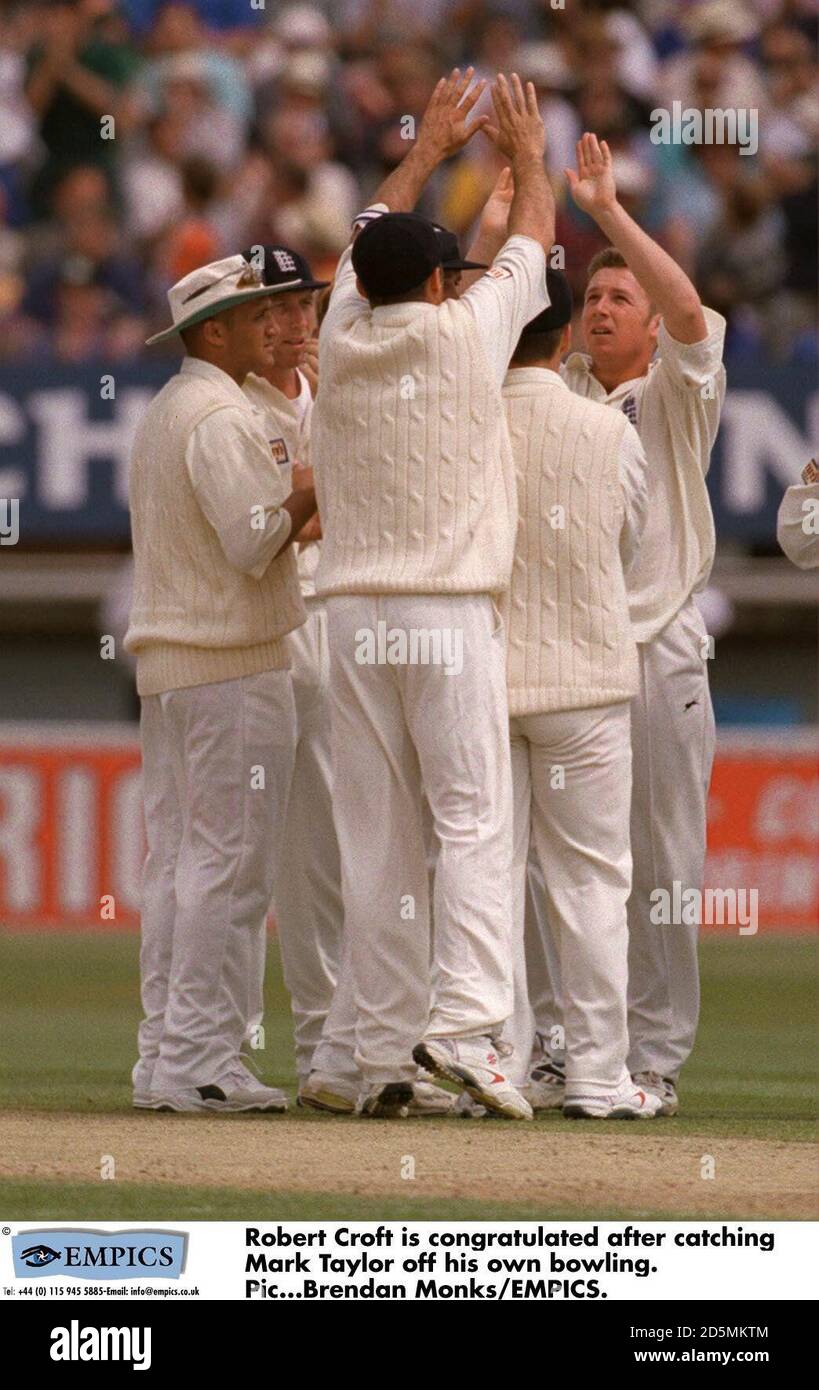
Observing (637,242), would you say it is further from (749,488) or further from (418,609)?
(749,488)

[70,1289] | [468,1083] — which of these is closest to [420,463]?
[468,1083]

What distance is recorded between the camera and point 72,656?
Answer: 48.1 ft

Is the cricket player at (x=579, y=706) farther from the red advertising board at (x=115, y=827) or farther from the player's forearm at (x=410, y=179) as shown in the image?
the red advertising board at (x=115, y=827)

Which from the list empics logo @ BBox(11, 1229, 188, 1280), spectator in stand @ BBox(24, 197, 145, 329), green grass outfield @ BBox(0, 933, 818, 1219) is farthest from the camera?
spectator in stand @ BBox(24, 197, 145, 329)

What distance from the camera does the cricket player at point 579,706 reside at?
20.4 ft

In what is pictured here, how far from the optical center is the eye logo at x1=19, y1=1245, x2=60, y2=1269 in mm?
4547

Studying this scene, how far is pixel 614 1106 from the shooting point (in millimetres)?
6238

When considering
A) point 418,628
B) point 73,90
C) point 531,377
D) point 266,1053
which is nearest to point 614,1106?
point 418,628

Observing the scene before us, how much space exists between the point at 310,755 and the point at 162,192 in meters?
9.64

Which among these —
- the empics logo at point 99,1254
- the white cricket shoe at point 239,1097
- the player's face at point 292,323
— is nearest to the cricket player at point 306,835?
the player's face at point 292,323

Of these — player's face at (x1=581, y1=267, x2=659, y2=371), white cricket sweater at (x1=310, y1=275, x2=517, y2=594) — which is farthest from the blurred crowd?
white cricket sweater at (x1=310, y1=275, x2=517, y2=594)

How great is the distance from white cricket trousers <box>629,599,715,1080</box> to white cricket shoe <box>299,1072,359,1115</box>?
2.51 feet

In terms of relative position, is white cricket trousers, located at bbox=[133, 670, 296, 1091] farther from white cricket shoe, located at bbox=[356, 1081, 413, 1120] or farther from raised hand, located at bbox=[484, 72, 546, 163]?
raised hand, located at bbox=[484, 72, 546, 163]

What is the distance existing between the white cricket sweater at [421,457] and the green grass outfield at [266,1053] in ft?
4.18
